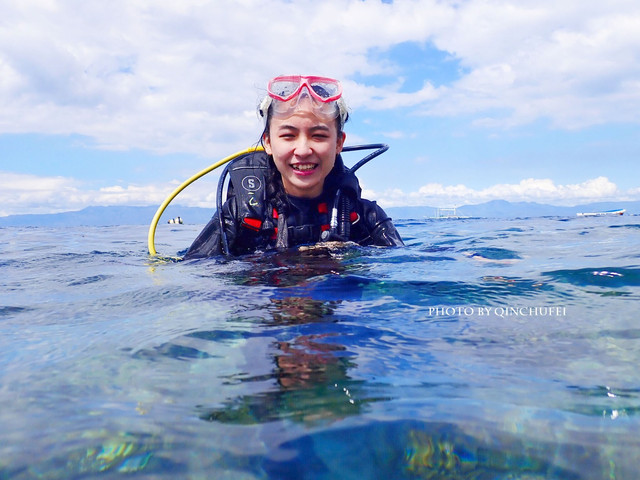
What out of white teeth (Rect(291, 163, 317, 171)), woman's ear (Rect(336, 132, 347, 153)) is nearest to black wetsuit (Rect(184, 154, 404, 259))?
woman's ear (Rect(336, 132, 347, 153))

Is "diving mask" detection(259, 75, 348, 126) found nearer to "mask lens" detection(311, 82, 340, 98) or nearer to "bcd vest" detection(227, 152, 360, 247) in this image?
"mask lens" detection(311, 82, 340, 98)

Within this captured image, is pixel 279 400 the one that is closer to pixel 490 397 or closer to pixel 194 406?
pixel 194 406

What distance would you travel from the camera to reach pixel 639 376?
5.21 feet

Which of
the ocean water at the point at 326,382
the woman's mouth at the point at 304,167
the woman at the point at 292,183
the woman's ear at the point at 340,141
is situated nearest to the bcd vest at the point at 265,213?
the woman at the point at 292,183

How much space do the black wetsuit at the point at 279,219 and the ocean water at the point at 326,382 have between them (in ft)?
4.86

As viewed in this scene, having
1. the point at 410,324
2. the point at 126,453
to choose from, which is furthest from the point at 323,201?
the point at 126,453

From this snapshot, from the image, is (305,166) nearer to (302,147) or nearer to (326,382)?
(302,147)

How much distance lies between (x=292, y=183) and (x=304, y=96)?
896 mm

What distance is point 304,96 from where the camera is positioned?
→ 444 centimetres

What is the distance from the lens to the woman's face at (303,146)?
4.29m

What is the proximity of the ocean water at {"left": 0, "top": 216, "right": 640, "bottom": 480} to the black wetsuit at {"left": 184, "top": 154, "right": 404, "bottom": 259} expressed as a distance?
1482 millimetres

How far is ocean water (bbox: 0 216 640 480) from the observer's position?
1069 millimetres

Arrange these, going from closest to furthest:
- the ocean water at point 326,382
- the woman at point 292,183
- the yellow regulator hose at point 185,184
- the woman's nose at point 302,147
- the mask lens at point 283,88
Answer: the ocean water at point 326,382 → the woman's nose at point 302,147 → the woman at point 292,183 → the mask lens at point 283,88 → the yellow regulator hose at point 185,184

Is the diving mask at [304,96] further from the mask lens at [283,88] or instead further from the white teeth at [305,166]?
the white teeth at [305,166]
